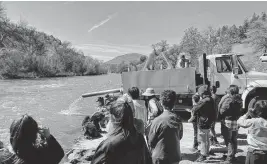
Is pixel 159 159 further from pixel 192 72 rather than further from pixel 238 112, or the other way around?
pixel 192 72

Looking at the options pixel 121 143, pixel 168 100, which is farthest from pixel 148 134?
pixel 121 143

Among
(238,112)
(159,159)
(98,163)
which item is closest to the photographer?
(98,163)

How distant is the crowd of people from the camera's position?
2.70m

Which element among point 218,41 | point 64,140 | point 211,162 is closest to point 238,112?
point 211,162

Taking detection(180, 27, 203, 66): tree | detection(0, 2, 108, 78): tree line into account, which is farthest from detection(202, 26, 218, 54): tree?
detection(0, 2, 108, 78): tree line

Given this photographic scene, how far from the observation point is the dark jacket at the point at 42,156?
2734 mm

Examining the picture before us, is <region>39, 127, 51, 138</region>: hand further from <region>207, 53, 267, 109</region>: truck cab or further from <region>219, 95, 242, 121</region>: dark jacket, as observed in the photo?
<region>207, 53, 267, 109</region>: truck cab

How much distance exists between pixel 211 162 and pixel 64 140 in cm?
797

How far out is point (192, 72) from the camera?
→ 1090cm

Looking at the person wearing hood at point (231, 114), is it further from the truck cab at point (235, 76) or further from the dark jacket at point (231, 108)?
the truck cab at point (235, 76)

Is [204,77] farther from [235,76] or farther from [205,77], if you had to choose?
→ [235,76]

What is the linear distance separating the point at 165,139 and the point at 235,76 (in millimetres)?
8195

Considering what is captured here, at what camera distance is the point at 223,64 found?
452 inches

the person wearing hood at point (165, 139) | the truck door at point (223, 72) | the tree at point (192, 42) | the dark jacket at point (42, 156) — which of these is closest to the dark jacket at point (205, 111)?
the person wearing hood at point (165, 139)
